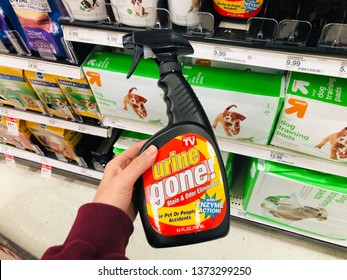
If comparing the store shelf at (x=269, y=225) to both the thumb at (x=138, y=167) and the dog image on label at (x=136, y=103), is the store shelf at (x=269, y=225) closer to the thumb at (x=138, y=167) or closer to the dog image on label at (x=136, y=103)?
the dog image on label at (x=136, y=103)

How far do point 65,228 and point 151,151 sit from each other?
1063 mm

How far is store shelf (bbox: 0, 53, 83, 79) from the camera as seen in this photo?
3.17 ft

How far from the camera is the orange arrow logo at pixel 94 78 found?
0.95m

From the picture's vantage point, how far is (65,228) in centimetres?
151

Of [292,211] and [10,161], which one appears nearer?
[292,211]

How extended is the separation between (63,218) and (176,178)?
1105 millimetres

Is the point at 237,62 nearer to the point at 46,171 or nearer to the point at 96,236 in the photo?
the point at 96,236

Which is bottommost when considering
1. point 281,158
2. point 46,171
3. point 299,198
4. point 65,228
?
point 65,228

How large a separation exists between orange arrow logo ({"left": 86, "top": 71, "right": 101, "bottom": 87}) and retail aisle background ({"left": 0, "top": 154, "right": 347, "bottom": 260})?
818mm

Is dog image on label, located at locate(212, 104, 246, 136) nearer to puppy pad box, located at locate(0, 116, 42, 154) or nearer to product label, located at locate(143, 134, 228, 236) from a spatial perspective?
product label, located at locate(143, 134, 228, 236)

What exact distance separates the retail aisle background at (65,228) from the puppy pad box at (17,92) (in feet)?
1.78

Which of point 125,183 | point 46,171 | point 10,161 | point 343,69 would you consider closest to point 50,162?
point 46,171

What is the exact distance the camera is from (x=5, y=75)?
1165 millimetres

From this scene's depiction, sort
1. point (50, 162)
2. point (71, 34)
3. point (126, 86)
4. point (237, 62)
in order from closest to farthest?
1. point (237, 62)
2. point (71, 34)
3. point (126, 86)
4. point (50, 162)
